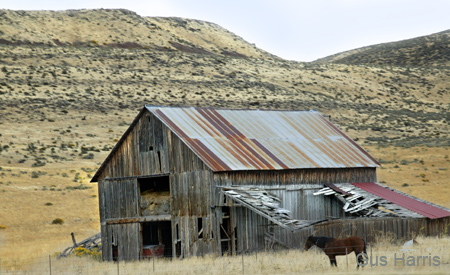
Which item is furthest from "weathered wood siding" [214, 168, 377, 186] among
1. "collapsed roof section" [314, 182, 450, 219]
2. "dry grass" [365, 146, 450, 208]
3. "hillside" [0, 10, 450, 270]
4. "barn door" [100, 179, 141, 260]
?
"dry grass" [365, 146, 450, 208]

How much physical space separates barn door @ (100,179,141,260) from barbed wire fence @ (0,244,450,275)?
225 centimetres

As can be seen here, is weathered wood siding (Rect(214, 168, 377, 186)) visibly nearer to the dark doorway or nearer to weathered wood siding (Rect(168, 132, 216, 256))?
weathered wood siding (Rect(168, 132, 216, 256))

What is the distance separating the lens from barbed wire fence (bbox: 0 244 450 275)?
19.6m

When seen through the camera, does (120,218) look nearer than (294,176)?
No

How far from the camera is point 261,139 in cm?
3119

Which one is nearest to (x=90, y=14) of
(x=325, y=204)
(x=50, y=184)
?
(x=50, y=184)

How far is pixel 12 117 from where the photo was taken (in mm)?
73812

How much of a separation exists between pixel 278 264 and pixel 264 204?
211 inches

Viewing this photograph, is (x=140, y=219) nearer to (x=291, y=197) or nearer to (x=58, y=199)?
(x=291, y=197)

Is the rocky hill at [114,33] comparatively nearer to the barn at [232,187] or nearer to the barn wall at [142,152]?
the barn wall at [142,152]

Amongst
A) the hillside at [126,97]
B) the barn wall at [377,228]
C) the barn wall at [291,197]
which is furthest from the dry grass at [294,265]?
the hillside at [126,97]

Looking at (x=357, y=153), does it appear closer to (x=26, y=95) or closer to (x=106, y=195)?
(x=106, y=195)

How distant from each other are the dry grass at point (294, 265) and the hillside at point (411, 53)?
4123 inches

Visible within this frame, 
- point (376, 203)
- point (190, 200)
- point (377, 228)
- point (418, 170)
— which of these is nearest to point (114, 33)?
point (418, 170)
